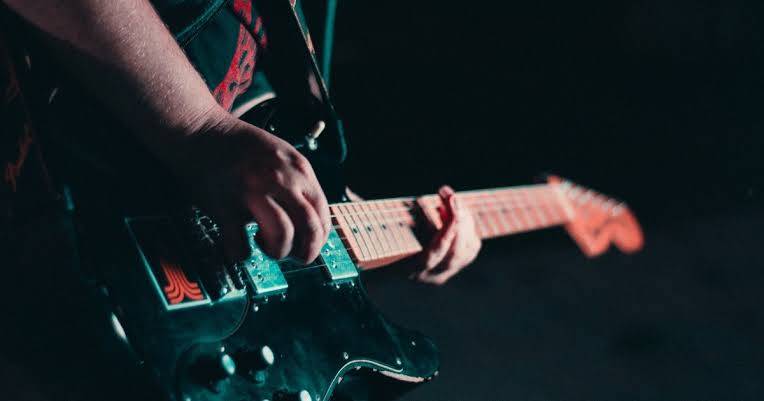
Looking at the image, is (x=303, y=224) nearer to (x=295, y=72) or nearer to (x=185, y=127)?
(x=185, y=127)

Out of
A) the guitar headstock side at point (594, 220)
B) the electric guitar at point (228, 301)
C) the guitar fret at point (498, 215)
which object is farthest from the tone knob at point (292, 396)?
the guitar headstock side at point (594, 220)

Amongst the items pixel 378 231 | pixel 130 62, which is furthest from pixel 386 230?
pixel 130 62

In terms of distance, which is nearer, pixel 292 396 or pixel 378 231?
pixel 292 396

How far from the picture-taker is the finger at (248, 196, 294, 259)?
0.49 metres

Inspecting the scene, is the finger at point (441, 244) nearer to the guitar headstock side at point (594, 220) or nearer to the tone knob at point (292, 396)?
the tone knob at point (292, 396)

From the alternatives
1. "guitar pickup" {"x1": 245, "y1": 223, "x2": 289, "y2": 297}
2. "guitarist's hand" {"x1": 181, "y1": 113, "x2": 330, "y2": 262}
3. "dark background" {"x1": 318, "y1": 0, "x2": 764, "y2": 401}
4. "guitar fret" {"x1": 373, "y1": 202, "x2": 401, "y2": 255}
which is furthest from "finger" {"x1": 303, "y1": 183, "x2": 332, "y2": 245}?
"dark background" {"x1": 318, "y1": 0, "x2": 764, "y2": 401}

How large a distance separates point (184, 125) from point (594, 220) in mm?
1380

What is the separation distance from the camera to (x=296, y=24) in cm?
77

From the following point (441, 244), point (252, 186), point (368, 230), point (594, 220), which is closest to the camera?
point (252, 186)

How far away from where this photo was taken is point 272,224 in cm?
49

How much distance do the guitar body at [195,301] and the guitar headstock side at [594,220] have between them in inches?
41.2

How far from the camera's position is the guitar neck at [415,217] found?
0.82 metres

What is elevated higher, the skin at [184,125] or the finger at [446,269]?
the skin at [184,125]

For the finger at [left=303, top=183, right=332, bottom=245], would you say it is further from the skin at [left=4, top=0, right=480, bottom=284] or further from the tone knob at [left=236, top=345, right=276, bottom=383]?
the tone knob at [left=236, top=345, right=276, bottom=383]
